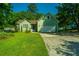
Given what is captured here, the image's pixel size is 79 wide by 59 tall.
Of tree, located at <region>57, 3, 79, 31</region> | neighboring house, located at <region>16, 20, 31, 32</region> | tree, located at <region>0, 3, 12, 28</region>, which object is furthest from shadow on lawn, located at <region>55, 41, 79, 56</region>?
tree, located at <region>57, 3, 79, 31</region>

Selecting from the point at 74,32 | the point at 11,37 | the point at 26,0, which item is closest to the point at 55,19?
the point at 74,32

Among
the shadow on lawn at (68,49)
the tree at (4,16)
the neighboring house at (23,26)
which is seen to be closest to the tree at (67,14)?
the neighboring house at (23,26)

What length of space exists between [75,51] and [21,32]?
365cm

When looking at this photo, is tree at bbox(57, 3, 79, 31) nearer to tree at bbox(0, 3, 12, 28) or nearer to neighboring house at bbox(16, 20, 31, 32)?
neighboring house at bbox(16, 20, 31, 32)

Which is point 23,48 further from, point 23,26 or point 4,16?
point 23,26

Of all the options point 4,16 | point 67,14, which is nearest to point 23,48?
point 4,16

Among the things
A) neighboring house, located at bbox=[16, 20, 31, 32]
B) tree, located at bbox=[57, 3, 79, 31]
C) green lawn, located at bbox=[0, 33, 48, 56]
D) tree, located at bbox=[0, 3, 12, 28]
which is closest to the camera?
green lawn, located at bbox=[0, 33, 48, 56]

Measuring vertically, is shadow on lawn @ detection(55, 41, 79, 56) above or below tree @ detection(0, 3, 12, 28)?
below

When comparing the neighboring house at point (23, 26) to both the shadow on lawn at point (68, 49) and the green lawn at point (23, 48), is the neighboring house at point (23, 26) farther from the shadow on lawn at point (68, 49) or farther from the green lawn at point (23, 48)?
the shadow on lawn at point (68, 49)

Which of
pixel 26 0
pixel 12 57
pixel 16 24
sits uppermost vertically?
pixel 26 0

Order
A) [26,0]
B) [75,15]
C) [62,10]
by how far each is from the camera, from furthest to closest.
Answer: [62,10] < [75,15] < [26,0]

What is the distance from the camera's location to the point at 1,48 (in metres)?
7.40

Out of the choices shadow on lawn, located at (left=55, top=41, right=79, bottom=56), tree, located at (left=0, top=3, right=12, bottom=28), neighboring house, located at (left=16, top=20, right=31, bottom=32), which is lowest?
shadow on lawn, located at (left=55, top=41, right=79, bottom=56)

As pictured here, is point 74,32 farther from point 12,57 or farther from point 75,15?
point 12,57
